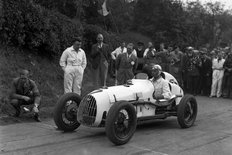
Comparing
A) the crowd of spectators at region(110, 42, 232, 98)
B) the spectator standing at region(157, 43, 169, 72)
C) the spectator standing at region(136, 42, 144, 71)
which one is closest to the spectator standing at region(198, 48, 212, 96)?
the crowd of spectators at region(110, 42, 232, 98)

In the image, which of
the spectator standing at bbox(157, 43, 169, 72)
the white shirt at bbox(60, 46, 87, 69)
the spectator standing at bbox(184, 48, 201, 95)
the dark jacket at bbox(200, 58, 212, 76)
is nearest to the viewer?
the white shirt at bbox(60, 46, 87, 69)

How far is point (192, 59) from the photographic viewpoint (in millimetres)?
16391

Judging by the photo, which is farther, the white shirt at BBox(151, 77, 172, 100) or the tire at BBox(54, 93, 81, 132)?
the white shirt at BBox(151, 77, 172, 100)

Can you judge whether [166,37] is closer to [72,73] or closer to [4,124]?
[72,73]

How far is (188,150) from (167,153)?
1.63 feet

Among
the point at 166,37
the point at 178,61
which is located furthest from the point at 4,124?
the point at 166,37

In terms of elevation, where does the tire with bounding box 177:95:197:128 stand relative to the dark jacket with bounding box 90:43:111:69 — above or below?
below

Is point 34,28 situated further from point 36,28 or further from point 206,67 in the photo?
point 206,67

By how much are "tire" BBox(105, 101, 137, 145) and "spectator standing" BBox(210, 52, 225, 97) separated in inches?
359

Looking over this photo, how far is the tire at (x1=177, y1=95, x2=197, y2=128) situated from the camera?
8820 mm

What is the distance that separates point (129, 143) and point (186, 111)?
2.33m

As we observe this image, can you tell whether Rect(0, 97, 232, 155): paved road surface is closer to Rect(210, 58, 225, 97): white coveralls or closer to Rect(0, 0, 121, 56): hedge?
Rect(0, 0, 121, 56): hedge

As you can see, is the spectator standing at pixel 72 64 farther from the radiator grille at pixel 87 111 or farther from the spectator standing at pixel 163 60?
the spectator standing at pixel 163 60

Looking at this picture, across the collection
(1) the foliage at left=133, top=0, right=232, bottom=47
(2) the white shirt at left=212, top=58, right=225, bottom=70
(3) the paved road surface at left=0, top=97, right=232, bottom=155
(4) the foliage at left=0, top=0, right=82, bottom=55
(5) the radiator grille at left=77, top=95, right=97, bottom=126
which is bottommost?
(3) the paved road surface at left=0, top=97, right=232, bottom=155
